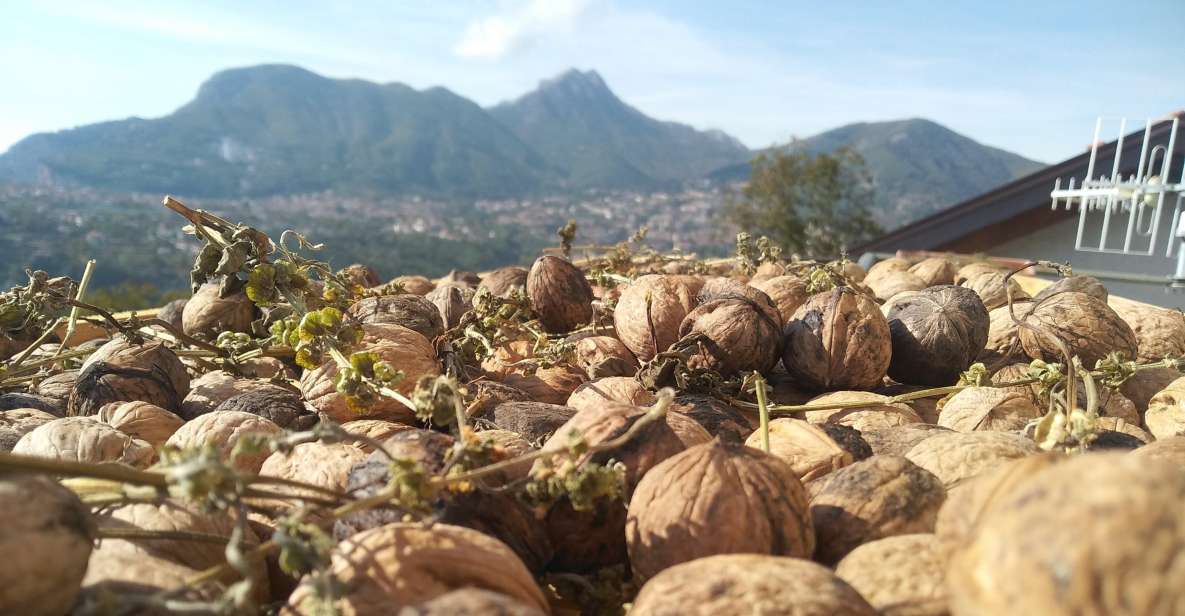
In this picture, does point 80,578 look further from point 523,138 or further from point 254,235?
point 523,138

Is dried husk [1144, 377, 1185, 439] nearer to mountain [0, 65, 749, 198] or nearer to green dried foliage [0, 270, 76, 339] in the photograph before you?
green dried foliage [0, 270, 76, 339]

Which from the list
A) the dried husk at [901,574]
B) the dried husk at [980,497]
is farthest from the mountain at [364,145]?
the dried husk at [980,497]

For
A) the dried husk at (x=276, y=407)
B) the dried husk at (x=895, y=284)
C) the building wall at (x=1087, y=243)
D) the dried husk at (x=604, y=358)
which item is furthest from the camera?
the building wall at (x=1087, y=243)

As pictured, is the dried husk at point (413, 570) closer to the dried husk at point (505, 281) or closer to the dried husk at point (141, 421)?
the dried husk at point (141, 421)

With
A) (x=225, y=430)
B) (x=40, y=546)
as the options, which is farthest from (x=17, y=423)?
(x=40, y=546)

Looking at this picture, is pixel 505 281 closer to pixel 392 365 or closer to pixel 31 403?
pixel 392 365

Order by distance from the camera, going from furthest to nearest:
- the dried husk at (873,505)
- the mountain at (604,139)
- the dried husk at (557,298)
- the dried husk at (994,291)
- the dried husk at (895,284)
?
1. the mountain at (604,139)
2. the dried husk at (895,284)
3. the dried husk at (994,291)
4. the dried husk at (557,298)
5. the dried husk at (873,505)
